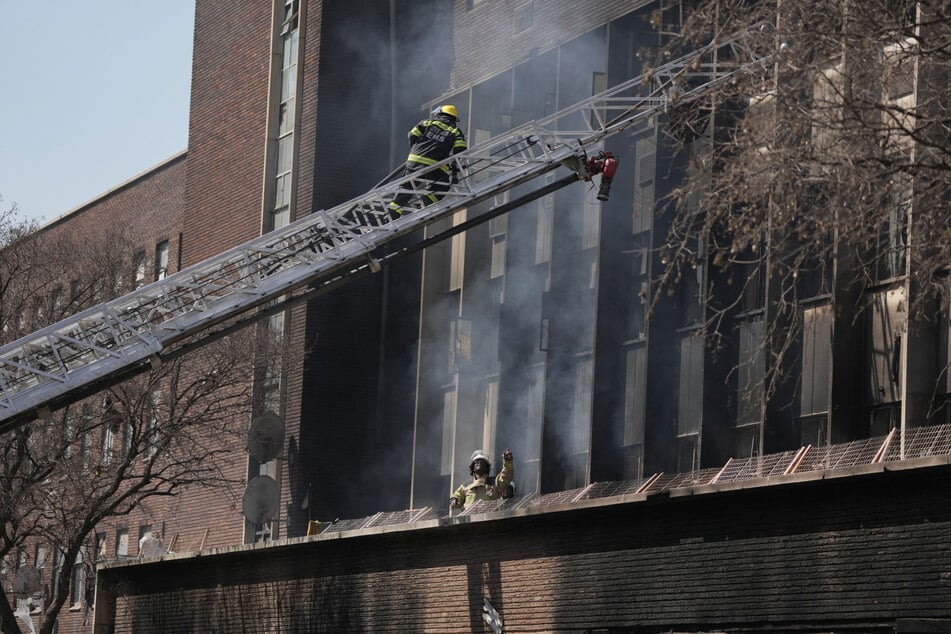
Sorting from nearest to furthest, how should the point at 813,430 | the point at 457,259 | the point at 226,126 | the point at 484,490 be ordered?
the point at 813,430
the point at 484,490
the point at 457,259
the point at 226,126

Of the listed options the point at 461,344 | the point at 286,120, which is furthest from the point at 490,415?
the point at 286,120

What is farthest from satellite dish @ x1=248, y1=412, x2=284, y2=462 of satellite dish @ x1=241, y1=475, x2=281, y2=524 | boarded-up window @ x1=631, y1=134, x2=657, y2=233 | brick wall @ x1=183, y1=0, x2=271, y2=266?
boarded-up window @ x1=631, y1=134, x2=657, y2=233

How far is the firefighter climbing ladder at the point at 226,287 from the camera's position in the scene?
1705cm

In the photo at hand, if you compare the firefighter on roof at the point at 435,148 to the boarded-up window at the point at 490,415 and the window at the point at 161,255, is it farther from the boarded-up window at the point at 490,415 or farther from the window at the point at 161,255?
the window at the point at 161,255

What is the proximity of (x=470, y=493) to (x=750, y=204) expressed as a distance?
10.6 meters

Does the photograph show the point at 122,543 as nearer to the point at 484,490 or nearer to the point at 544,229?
the point at 544,229

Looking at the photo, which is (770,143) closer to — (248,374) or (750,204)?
(750,204)

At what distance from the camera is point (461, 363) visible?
27.0m

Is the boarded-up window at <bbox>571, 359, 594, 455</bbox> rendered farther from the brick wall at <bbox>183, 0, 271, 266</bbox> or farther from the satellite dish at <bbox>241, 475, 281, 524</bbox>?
the brick wall at <bbox>183, 0, 271, 266</bbox>

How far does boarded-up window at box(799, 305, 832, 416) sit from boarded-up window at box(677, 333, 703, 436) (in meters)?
2.07

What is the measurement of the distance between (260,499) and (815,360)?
11.4 m

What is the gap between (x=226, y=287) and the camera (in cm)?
1817

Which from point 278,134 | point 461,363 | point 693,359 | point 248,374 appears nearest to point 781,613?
point 693,359

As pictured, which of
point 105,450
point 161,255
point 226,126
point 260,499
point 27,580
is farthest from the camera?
point 161,255
